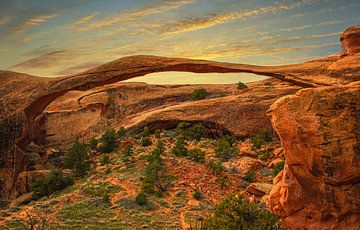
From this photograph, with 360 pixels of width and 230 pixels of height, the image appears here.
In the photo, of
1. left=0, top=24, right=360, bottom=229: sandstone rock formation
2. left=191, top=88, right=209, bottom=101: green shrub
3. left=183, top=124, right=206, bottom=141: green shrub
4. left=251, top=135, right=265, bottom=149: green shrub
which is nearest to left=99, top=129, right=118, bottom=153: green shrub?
left=183, top=124, right=206, bottom=141: green shrub

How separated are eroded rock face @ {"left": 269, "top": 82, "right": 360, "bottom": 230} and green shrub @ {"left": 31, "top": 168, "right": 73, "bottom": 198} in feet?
42.8

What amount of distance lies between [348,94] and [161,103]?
104 ft

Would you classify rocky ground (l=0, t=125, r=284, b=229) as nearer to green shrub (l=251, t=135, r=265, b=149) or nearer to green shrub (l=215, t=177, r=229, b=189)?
green shrub (l=215, t=177, r=229, b=189)

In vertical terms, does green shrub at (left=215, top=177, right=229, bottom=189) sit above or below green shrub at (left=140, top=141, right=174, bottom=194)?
below

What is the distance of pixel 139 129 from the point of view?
30.0 meters

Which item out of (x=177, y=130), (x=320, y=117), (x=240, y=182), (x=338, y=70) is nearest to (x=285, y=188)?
(x=320, y=117)

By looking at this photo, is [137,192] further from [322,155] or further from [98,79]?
[322,155]

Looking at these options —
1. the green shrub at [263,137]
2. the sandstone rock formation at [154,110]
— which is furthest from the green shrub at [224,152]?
the sandstone rock formation at [154,110]

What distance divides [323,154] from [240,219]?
14.9 feet

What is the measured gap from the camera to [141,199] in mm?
14266

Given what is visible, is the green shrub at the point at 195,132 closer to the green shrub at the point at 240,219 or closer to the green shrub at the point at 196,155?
the green shrub at the point at 196,155

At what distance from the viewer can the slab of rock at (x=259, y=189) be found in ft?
49.8

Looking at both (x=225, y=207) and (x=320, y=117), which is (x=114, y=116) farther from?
(x=320, y=117)

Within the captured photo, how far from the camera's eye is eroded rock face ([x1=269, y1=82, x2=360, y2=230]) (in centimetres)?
656
